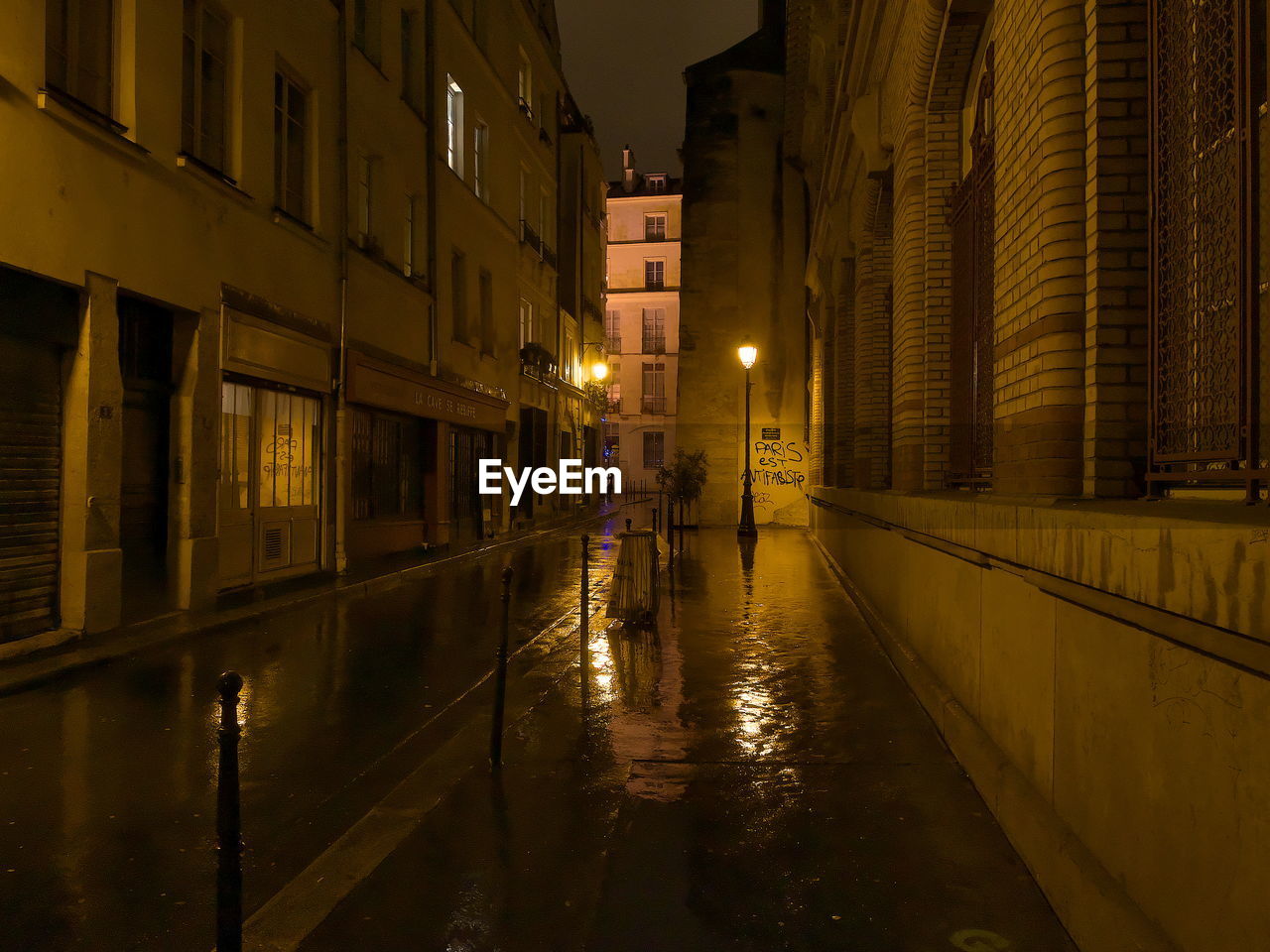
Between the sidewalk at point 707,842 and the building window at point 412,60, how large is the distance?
1433cm

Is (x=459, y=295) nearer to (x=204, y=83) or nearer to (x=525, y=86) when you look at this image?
(x=525, y=86)

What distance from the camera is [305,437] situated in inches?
553

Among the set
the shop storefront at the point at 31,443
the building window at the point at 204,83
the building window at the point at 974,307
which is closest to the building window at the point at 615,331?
the building window at the point at 204,83

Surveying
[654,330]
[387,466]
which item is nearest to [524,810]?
[387,466]

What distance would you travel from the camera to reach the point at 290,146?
1367 cm

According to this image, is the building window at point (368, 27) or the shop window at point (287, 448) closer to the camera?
the shop window at point (287, 448)

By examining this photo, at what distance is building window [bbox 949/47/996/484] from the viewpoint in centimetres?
760

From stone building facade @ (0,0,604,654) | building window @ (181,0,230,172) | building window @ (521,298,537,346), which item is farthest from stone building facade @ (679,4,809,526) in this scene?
building window @ (181,0,230,172)

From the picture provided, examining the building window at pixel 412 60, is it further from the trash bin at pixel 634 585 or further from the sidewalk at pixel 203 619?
the trash bin at pixel 634 585

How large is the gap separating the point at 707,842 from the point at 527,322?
2356 centimetres

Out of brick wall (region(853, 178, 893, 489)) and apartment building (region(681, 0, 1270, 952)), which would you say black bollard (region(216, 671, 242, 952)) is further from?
brick wall (region(853, 178, 893, 489))

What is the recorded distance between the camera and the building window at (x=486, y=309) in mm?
22214

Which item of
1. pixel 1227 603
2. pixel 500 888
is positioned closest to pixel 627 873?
pixel 500 888

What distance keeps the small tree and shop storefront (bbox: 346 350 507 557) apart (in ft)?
19.3
